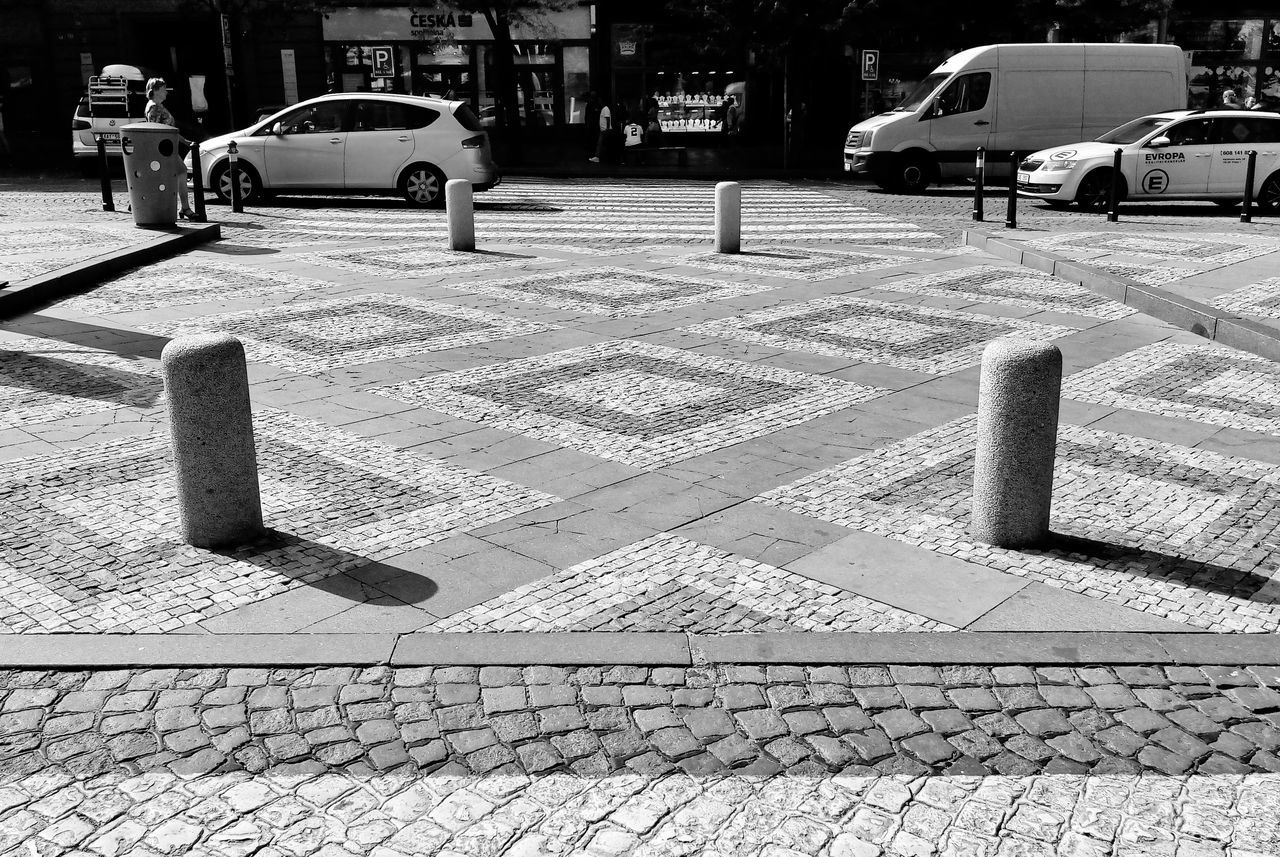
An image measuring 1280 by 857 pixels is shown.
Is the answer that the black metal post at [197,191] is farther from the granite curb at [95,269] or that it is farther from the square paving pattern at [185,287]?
the square paving pattern at [185,287]

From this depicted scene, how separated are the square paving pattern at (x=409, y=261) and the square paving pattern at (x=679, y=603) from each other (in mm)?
7673

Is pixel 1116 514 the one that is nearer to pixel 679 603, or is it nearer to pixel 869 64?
pixel 679 603

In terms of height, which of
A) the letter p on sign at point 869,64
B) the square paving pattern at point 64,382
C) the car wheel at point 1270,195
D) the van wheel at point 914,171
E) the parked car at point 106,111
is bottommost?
the square paving pattern at point 64,382

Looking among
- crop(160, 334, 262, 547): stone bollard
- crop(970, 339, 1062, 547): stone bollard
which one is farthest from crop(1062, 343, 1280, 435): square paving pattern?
crop(160, 334, 262, 547): stone bollard

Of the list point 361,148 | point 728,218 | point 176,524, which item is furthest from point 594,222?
point 176,524

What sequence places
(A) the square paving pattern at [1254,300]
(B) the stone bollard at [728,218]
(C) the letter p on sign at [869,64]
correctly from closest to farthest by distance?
(A) the square paving pattern at [1254,300] < (B) the stone bollard at [728,218] < (C) the letter p on sign at [869,64]

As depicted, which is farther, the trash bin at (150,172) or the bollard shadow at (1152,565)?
the trash bin at (150,172)

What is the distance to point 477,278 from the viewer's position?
1195cm

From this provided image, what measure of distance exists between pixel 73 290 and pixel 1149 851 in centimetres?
1063

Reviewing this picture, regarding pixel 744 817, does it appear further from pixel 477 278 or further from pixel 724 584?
pixel 477 278

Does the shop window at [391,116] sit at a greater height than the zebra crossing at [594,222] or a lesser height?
greater

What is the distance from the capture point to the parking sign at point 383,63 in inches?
1339

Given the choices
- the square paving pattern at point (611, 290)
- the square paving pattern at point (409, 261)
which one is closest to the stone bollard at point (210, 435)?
the square paving pattern at point (611, 290)

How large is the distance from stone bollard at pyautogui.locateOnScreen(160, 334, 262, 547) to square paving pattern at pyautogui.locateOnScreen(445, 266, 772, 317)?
5206 mm
